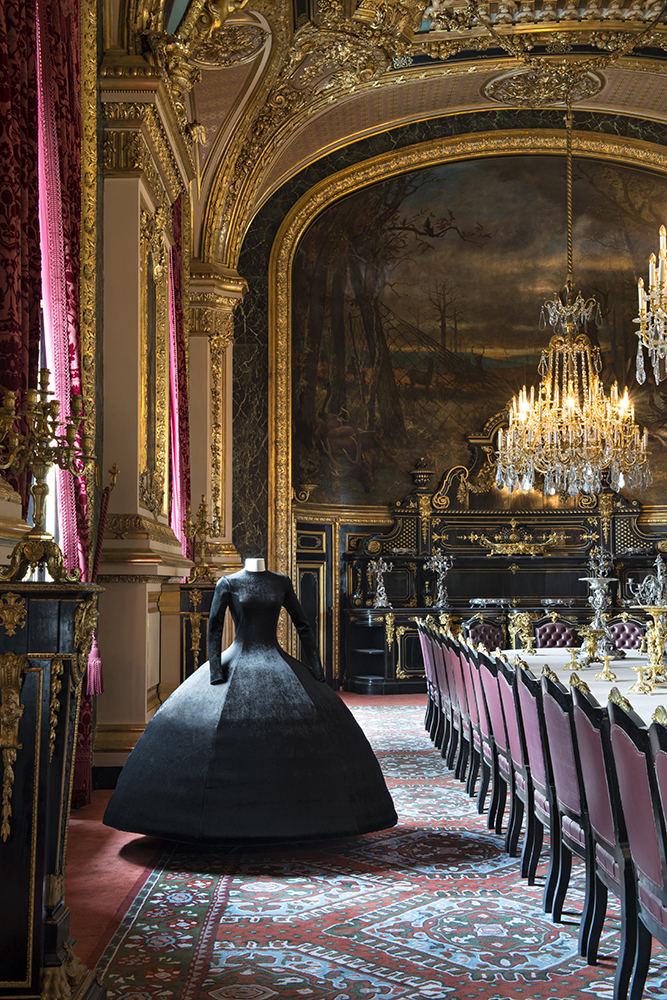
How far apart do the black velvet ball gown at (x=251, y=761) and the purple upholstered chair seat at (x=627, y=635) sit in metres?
5.44

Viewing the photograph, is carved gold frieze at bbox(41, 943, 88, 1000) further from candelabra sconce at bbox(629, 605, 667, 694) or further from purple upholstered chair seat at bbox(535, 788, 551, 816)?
candelabra sconce at bbox(629, 605, 667, 694)

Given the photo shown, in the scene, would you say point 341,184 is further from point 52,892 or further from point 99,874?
point 52,892

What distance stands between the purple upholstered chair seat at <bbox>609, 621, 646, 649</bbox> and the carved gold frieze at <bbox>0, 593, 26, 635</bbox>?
8192 mm

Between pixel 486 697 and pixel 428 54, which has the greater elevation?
pixel 428 54

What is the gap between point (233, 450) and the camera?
12977 mm

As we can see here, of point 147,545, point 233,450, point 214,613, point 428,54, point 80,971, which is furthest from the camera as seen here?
point 233,450

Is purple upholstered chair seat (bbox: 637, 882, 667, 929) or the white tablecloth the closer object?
purple upholstered chair seat (bbox: 637, 882, 667, 929)

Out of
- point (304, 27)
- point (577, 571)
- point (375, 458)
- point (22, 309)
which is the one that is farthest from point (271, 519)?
point (22, 309)

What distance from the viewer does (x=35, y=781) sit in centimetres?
289

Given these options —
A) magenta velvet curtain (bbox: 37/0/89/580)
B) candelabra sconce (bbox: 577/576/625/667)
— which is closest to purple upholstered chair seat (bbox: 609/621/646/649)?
candelabra sconce (bbox: 577/576/625/667)

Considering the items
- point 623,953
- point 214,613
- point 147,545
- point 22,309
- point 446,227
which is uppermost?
point 446,227

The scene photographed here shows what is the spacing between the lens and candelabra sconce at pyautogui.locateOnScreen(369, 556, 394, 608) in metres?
13.9

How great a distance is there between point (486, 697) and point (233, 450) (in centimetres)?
773

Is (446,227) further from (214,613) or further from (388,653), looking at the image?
(214,613)
